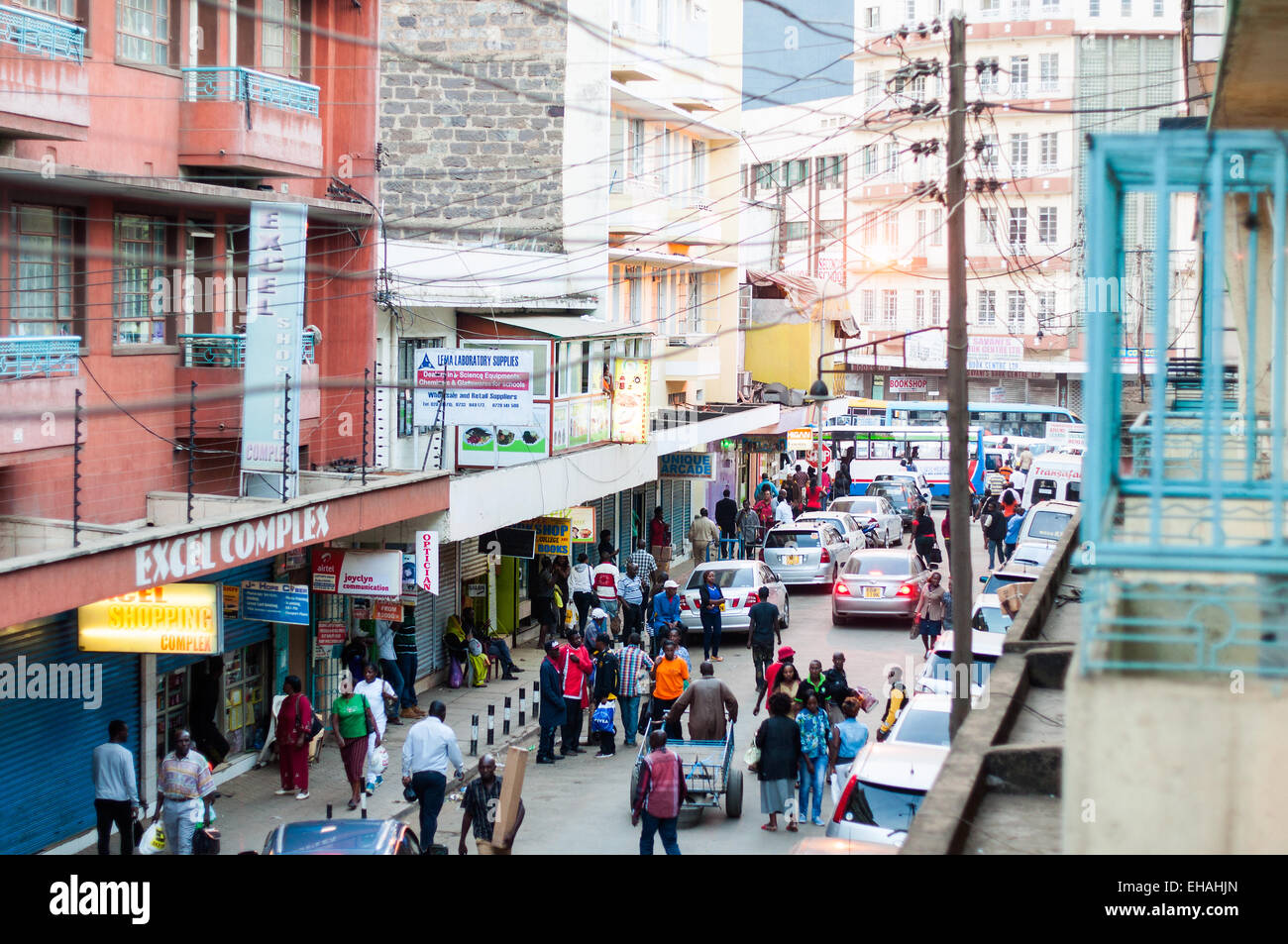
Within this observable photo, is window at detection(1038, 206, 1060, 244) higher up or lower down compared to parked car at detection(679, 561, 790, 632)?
higher up

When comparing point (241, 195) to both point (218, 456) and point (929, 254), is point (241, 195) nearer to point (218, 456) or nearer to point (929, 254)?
point (218, 456)

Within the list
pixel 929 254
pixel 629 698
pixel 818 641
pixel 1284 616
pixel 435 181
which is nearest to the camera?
pixel 1284 616

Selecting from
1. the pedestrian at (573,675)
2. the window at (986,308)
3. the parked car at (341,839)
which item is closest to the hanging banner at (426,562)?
the pedestrian at (573,675)

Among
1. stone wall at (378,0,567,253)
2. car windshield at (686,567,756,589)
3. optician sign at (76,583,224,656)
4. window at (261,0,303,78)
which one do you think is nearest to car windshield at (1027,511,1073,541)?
car windshield at (686,567,756,589)

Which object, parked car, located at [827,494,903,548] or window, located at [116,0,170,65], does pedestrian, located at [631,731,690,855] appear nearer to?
window, located at [116,0,170,65]

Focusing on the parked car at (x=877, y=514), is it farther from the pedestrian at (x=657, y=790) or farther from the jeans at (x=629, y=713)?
the pedestrian at (x=657, y=790)

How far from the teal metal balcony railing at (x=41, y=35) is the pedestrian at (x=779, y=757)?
971cm

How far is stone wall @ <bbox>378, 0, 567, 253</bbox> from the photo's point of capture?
30.7 meters

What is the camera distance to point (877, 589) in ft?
95.7

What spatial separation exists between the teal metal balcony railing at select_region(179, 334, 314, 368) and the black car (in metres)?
28.7

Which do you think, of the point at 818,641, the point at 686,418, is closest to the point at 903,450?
the point at 686,418

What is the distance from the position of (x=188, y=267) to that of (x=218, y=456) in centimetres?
242

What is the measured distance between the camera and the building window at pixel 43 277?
49.3 ft
